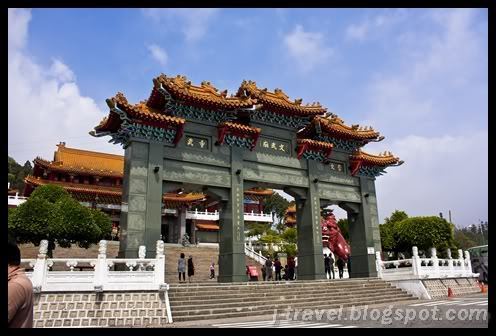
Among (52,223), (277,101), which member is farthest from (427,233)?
(52,223)

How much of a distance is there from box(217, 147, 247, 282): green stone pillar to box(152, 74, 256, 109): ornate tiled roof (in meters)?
1.90

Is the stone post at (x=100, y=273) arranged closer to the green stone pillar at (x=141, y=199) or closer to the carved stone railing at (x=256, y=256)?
the green stone pillar at (x=141, y=199)

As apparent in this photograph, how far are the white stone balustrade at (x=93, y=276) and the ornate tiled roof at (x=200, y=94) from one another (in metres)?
6.09

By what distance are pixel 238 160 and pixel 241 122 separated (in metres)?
2.11

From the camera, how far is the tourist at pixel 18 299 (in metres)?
3.20

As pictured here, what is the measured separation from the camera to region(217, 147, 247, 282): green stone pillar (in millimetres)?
15906

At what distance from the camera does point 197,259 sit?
30734 millimetres

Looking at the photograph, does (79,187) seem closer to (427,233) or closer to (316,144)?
(316,144)

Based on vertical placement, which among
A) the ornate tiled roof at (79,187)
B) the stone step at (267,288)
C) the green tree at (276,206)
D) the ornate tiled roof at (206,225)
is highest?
the green tree at (276,206)

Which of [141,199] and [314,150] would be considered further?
[314,150]

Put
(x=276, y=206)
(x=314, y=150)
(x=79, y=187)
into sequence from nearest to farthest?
1. (x=314, y=150)
2. (x=79, y=187)
3. (x=276, y=206)

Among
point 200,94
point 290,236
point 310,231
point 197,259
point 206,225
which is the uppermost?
point 200,94

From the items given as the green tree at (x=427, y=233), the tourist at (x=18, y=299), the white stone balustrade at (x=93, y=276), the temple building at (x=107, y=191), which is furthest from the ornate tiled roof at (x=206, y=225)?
the tourist at (x=18, y=299)
